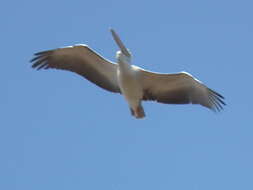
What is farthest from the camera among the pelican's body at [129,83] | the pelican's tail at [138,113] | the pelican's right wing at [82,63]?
the pelican's right wing at [82,63]

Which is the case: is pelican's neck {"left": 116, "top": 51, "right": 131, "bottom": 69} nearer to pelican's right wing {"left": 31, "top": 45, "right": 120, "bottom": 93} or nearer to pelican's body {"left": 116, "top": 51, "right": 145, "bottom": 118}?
pelican's body {"left": 116, "top": 51, "right": 145, "bottom": 118}

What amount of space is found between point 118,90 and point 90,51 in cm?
125

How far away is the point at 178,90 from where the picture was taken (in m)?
20.7

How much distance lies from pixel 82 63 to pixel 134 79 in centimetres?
180

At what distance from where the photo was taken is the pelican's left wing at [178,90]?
2039 centimetres

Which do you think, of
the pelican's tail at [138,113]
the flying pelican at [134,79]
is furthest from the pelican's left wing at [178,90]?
the pelican's tail at [138,113]

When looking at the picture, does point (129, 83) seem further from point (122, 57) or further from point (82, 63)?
point (82, 63)

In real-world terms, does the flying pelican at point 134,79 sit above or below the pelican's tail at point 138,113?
above

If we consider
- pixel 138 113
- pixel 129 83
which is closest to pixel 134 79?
pixel 129 83

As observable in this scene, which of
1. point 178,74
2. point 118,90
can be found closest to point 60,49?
point 118,90

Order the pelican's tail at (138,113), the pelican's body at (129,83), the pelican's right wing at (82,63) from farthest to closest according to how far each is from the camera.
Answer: the pelican's right wing at (82,63)
the pelican's tail at (138,113)
the pelican's body at (129,83)

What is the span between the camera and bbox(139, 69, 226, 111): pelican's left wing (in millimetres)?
20391

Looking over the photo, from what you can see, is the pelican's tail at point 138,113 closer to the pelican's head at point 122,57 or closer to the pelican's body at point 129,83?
the pelican's body at point 129,83

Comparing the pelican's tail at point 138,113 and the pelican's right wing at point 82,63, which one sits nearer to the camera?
the pelican's tail at point 138,113
